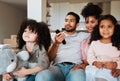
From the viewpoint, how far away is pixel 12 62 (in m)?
1.30

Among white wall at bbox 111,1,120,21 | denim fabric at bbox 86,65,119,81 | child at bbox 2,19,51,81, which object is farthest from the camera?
white wall at bbox 111,1,120,21

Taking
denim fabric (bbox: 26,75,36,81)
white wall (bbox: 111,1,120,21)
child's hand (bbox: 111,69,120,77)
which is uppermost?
white wall (bbox: 111,1,120,21)

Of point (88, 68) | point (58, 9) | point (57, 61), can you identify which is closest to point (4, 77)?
point (57, 61)

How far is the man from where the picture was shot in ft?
4.42

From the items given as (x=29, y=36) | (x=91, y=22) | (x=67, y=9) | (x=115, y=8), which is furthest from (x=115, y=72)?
(x=67, y=9)

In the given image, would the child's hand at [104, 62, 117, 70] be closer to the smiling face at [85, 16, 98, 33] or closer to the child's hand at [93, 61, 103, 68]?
the child's hand at [93, 61, 103, 68]

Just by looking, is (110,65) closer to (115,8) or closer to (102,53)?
(102,53)

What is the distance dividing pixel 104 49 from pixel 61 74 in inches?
12.0

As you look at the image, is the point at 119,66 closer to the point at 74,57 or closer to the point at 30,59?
the point at 74,57

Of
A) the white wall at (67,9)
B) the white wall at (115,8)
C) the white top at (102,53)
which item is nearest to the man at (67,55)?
the white top at (102,53)

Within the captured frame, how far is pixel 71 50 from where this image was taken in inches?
60.2

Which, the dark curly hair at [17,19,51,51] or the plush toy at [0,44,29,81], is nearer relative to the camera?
the plush toy at [0,44,29,81]

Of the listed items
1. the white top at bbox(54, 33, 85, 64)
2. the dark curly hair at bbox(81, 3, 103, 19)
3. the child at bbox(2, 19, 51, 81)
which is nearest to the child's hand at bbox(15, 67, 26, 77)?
the child at bbox(2, 19, 51, 81)

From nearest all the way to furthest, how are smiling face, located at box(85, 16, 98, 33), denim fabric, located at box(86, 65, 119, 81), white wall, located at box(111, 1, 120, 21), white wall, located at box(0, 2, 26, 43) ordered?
denim fabric, located at box(86, 65, 119, 81) → smiling face, located at box(85, 16, 98, 33) → white wall, located at box(111, 1, 120, 21) → white wall, located at box(0, 2, 26, 43)
